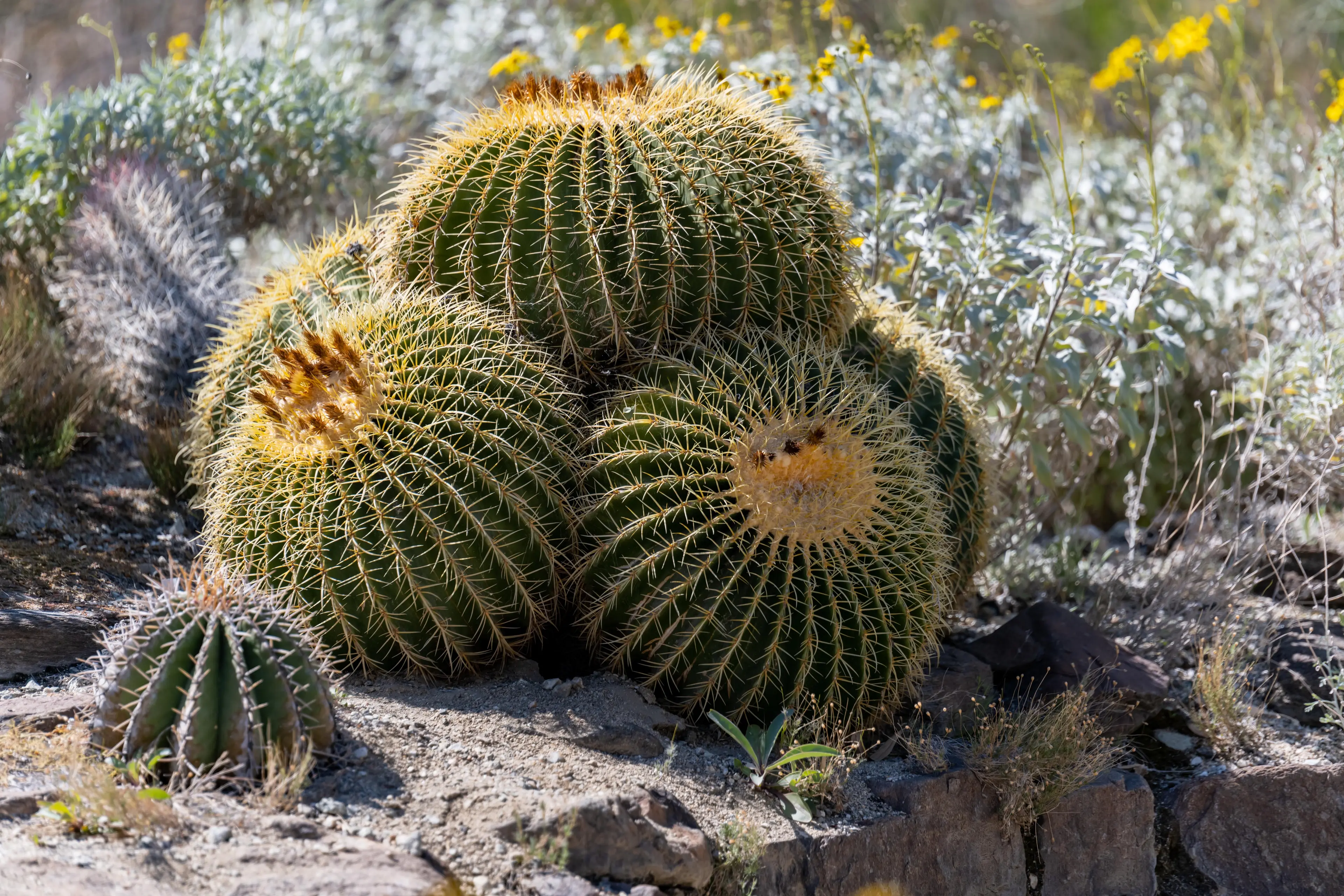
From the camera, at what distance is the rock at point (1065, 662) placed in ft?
12.9

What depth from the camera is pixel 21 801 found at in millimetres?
2641

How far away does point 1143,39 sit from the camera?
10070 millimetres

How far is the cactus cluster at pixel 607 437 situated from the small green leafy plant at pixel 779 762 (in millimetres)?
113

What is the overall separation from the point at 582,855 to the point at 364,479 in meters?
1.10

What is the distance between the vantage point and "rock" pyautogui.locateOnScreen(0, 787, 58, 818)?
2613mm

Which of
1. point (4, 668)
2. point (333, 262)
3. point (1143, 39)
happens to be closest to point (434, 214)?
point (333, 262)

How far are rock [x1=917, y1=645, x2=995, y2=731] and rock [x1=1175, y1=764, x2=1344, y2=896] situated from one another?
2.26 feet

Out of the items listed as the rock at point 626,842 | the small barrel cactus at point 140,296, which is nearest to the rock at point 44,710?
the rock at point 626,842

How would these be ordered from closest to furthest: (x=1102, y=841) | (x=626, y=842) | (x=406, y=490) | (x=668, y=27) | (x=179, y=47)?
(x=626, y=842) < (x=406, y=490) < (x=1102, y=841) < (x=668, y=27) < (x=179, y=47)

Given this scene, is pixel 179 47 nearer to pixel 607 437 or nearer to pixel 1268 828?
pixel 607 437

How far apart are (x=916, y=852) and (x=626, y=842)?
92 cm

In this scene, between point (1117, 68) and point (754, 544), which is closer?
point (754, 544)

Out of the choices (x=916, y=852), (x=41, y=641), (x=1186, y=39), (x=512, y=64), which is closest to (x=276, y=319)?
(x=41, y=641)

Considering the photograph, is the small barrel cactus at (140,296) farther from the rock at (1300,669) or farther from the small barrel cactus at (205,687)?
the rock at (1300,669)
